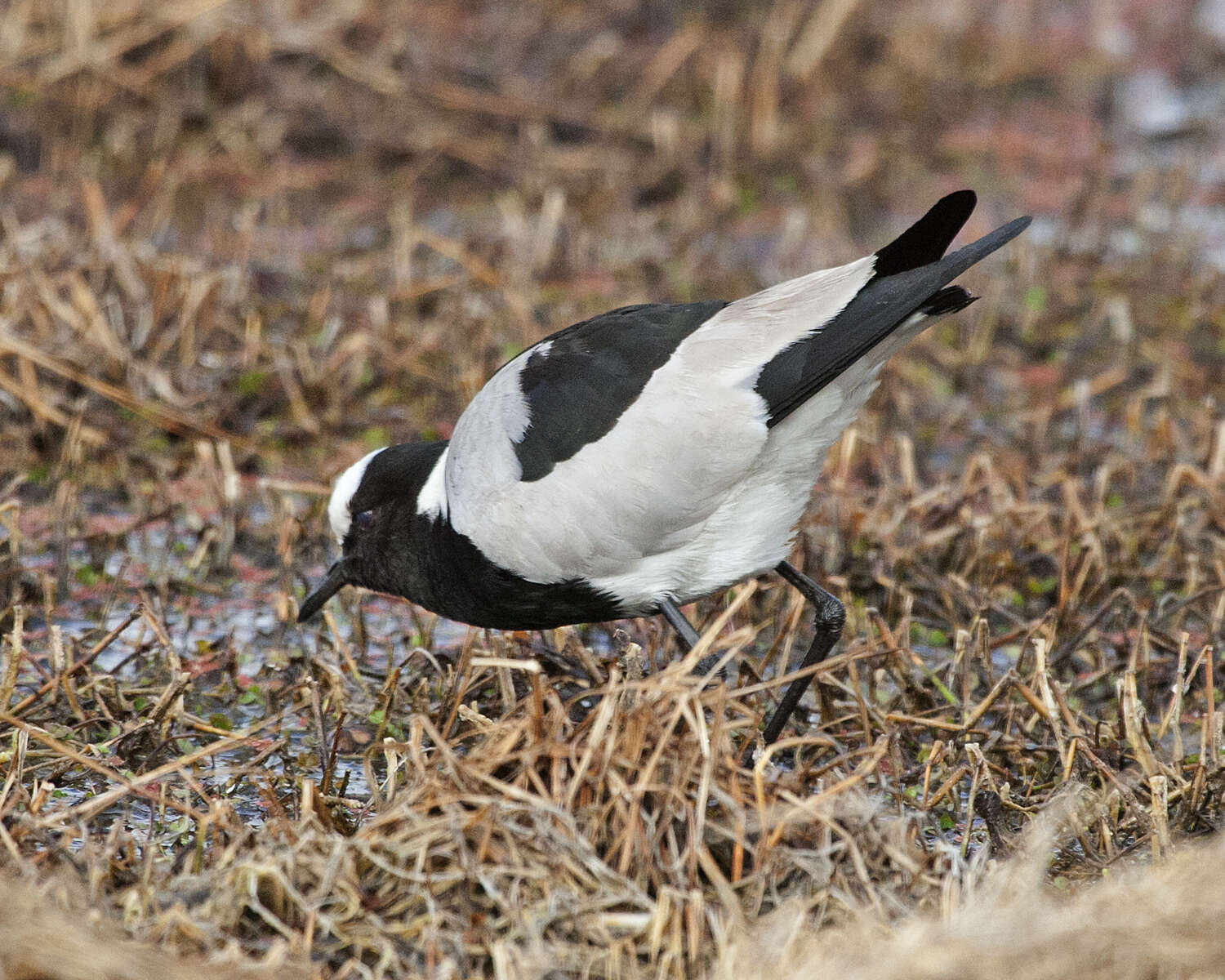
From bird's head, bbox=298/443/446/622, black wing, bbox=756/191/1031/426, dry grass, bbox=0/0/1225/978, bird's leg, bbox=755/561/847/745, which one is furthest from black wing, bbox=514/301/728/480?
bird's leg, bbox=755/561/847/745

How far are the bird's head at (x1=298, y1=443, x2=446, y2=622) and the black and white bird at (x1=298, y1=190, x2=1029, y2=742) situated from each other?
0.16 m

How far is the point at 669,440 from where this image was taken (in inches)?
153

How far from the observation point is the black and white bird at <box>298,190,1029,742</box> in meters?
3.87

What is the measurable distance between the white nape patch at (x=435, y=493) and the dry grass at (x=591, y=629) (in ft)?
1.15

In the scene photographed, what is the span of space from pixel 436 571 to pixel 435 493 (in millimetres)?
216

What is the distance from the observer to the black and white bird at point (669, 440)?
12.7 ft

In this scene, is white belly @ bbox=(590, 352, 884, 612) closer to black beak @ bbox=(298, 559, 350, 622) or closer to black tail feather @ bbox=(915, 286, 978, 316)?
black tail feather @ bbox=(915, 286, 978, 316)

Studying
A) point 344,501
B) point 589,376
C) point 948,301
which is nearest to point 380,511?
point 344,501

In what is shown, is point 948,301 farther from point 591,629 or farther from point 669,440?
point 591,629

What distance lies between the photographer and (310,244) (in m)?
7.44

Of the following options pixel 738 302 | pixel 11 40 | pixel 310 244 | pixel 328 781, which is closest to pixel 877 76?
pixel 310 244

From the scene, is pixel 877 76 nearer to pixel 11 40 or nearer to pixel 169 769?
pixel 11 40

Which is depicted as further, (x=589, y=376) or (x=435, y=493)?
(x=435, y=493)

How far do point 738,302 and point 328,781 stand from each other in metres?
1.53
